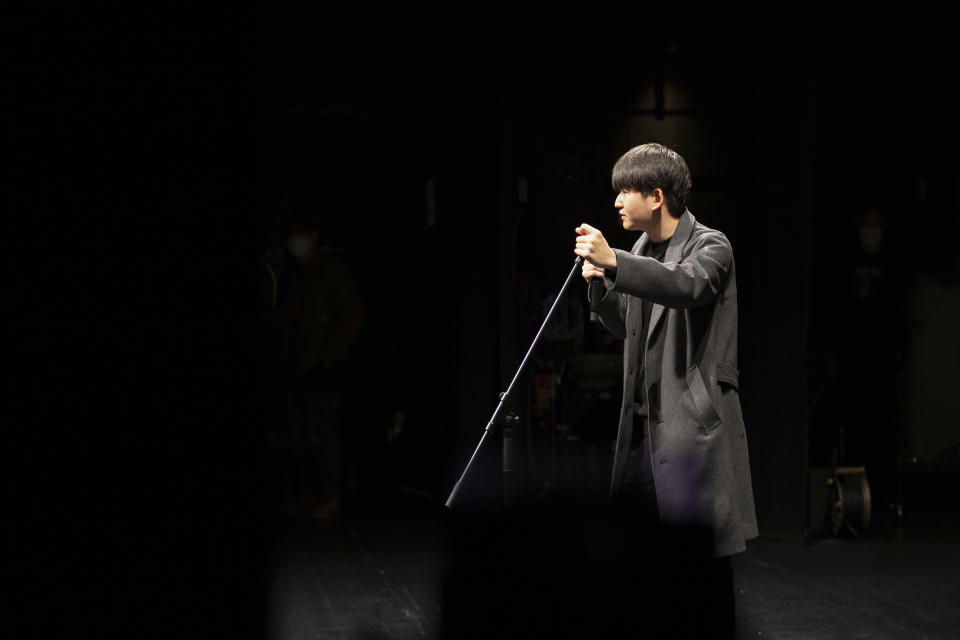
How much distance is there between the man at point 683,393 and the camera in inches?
153

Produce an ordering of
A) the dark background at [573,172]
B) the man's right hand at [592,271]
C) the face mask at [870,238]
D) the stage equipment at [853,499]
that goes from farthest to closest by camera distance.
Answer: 1. the face mask at [870,238]
2. the dark background at [573,172]
3. the stage equipment at [853,499]
4. the man's right hand at [592,271]

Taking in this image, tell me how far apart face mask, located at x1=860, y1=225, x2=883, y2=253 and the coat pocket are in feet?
14.6

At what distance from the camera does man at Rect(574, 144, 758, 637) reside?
3893mm

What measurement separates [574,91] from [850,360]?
7.94 ft

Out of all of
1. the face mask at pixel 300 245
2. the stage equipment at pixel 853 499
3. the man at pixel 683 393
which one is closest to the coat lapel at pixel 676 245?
the man at pixel 683 393

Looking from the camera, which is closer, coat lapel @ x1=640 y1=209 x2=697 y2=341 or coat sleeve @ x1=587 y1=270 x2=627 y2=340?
coat lapel @ x1=640 y1=209 x2=697 y2=341

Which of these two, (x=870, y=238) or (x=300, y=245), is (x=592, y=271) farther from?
(x=870, y=238)

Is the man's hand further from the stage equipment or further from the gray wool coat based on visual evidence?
the stage equipment

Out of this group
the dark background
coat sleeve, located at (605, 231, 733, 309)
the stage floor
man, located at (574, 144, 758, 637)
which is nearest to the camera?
coat sleeve, located at (605, 231, 733, 309)

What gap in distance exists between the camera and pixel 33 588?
3.22 m

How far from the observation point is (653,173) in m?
3.93

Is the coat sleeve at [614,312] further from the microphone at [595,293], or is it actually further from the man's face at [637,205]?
the man's face at [637,205]

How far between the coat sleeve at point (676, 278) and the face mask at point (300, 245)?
4455 millimetres

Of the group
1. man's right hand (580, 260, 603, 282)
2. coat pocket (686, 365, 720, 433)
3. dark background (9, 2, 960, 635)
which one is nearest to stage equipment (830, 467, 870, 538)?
dark background (9, 2, 960, 635)
